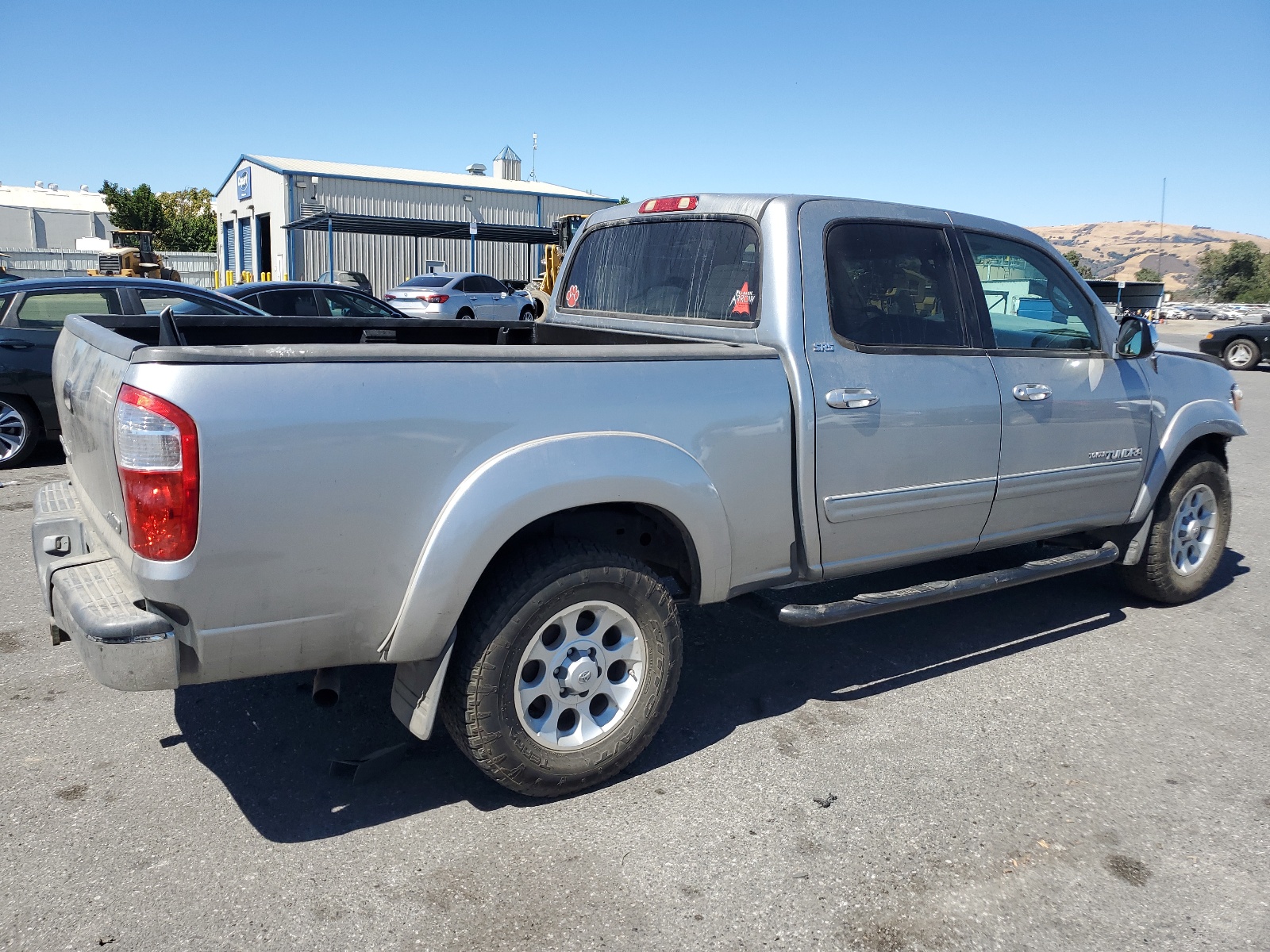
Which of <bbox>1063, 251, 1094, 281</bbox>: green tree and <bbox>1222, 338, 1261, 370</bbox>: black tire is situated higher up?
<bbox>1063, 251, 1094, 281</bbox>: green tree

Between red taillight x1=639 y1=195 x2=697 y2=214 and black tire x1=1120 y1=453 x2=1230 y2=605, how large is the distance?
2855mm

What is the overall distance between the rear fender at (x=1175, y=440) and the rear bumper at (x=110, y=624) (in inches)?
170

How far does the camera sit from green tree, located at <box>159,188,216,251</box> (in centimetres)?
6050

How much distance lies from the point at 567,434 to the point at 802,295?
1.19m

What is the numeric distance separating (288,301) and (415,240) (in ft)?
92.4

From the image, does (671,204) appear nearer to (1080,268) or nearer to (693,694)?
(693,694)

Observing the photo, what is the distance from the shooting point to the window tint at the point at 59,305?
809 cm

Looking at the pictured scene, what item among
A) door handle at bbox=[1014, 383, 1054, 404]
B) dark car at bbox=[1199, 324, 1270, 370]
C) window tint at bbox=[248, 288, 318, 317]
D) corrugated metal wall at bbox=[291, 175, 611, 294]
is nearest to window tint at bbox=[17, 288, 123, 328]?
window tint at bbox=[248, 288, 318, 317]

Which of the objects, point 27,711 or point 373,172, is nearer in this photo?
point 27,711

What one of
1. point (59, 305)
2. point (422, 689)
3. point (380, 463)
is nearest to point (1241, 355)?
point (59, 305)

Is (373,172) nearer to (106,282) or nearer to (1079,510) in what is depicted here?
(106,282)

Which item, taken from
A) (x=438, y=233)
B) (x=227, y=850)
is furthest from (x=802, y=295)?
(x=438, y=233)

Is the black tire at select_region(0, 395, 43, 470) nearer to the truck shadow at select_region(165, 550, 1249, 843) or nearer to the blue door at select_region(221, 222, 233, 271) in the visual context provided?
the truck shadow at select_region(165, 550, 1249, 843)

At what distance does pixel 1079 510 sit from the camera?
455 centimetres
